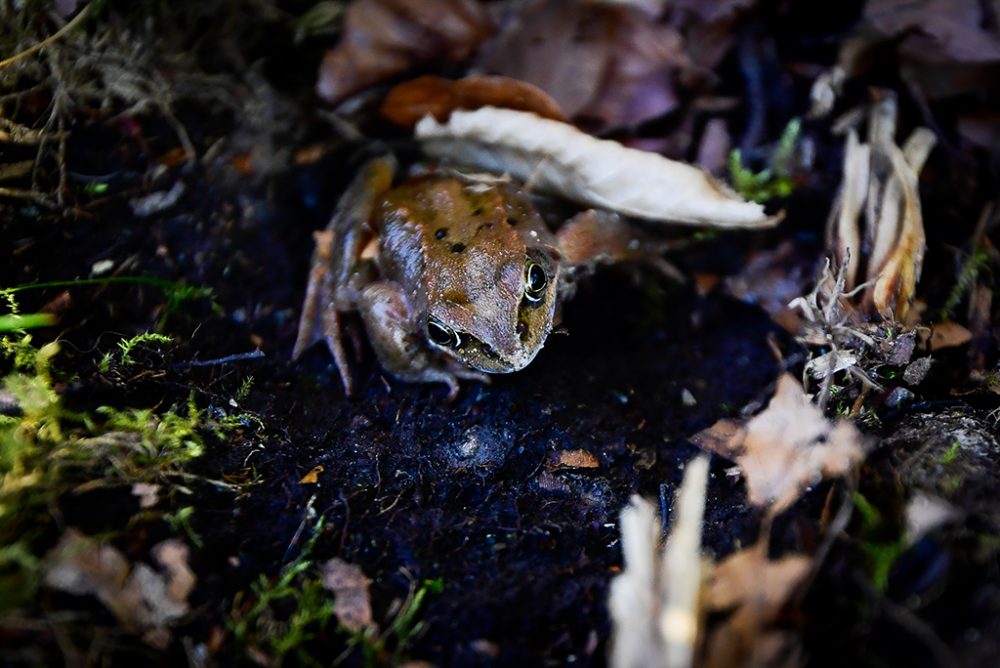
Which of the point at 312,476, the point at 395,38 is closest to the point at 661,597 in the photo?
the point at 312,476

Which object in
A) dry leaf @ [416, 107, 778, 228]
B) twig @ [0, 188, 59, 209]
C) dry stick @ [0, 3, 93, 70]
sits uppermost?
dry stick @ [0, 3, 93, 70]

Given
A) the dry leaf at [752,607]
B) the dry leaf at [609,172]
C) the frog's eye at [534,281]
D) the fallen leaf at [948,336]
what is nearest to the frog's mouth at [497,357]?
the frog's eye at [534,281]

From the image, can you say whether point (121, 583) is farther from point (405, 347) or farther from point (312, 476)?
point (405, 347)

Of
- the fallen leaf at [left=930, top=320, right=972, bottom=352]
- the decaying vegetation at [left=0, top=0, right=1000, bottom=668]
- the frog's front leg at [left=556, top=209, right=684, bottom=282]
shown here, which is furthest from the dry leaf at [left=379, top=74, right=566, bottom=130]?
the fallen leaf at [left=930, top=320, right=972, bottom=352]

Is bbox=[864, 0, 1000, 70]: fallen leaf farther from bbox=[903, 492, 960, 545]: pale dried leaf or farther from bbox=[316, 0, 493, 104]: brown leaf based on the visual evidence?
bbox=[903, 492, 960, 545]: pale dried leaf

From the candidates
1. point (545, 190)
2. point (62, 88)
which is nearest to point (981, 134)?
point (545, 190)

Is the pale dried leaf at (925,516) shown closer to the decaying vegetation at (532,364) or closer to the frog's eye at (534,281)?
the decaying vegetation at (532,364)

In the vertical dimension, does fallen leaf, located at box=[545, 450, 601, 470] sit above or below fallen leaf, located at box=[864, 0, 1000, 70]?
below
